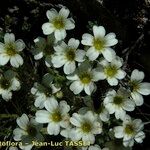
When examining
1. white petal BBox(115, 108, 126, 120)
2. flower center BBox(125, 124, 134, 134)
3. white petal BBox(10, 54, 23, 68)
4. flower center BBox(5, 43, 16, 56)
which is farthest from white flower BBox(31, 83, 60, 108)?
flower center BBox(125, 124, 134, 134)

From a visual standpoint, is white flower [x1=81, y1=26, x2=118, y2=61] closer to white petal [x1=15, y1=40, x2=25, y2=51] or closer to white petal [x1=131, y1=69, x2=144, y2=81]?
white petal [x1=131, y1=69, x2=144, y2=81]

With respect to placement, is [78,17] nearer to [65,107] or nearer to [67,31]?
[67,31]

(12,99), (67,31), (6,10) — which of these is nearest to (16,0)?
(6,10)

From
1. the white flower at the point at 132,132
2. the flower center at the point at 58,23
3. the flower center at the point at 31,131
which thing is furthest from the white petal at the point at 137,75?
the flower center at the point at 31,131

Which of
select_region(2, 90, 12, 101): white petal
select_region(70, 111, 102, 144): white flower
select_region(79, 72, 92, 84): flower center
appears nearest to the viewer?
select_region(70, 111, 102, 144): white flower

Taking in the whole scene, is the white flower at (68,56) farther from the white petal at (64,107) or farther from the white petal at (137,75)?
the white petal at (137,75)

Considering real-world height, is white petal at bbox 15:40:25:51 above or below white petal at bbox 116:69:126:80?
below

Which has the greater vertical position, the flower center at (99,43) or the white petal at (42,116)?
the flower center at (99,43)
